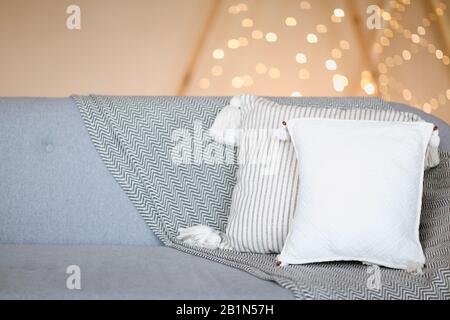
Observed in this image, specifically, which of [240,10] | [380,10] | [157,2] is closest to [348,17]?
[380,10]

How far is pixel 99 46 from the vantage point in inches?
131

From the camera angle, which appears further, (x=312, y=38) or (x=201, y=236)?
(x=312, y=38)

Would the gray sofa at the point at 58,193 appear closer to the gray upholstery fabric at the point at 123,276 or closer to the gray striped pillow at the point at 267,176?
the gray upholstery fabric at the point at 123,276

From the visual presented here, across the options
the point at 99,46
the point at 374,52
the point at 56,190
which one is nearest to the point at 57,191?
the point at 56,190

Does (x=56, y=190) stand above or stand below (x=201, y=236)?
above

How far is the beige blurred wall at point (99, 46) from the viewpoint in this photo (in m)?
3.28

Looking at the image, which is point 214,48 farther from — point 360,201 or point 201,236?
point 360,201

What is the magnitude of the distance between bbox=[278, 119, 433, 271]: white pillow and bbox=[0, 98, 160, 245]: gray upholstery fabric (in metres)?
0.46

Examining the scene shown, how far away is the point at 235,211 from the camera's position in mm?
1826

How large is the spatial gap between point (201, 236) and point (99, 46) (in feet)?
5.61

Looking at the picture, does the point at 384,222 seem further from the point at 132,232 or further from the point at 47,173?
the point at 47,173

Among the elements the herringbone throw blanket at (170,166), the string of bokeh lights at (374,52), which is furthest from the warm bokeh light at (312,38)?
the herringbone throw blanket at (170,166)

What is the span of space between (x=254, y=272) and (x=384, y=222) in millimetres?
314

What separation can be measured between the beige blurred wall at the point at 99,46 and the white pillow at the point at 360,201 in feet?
5.76
